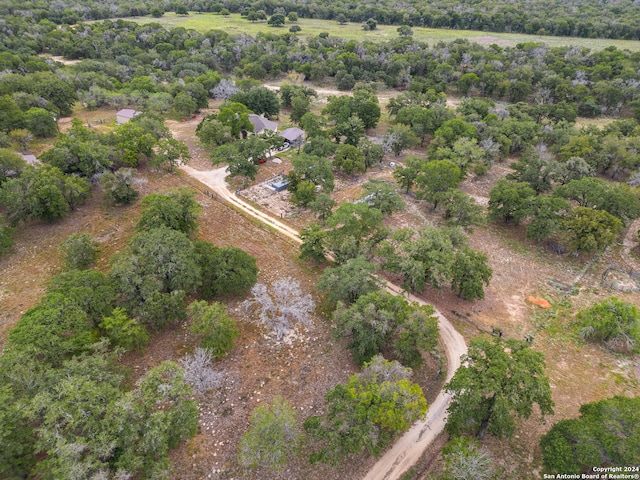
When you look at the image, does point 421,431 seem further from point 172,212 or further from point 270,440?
point 172,212

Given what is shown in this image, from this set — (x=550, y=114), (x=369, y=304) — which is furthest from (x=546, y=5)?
(x=369, y=304)

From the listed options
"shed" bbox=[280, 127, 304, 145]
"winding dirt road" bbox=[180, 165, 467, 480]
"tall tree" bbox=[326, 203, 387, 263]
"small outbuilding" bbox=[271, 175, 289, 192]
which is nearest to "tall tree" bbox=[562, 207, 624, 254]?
"winding dirt road" bbox=[180, 165, 467, 480]

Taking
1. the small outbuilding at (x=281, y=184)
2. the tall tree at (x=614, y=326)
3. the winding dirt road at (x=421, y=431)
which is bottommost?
the winding dirt road at (x=421, y=431)

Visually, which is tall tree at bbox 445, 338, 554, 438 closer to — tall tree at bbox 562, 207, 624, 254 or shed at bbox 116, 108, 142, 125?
tall tree at bbox 562, 207, 624, 254

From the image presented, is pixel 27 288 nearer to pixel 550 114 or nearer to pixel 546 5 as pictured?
pixel 550 114

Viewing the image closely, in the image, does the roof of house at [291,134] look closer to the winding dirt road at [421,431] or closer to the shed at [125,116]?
the shed at [125,116]

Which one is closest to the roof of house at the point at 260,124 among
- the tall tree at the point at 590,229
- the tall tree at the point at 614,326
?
the tall tree at the point at 590,229
